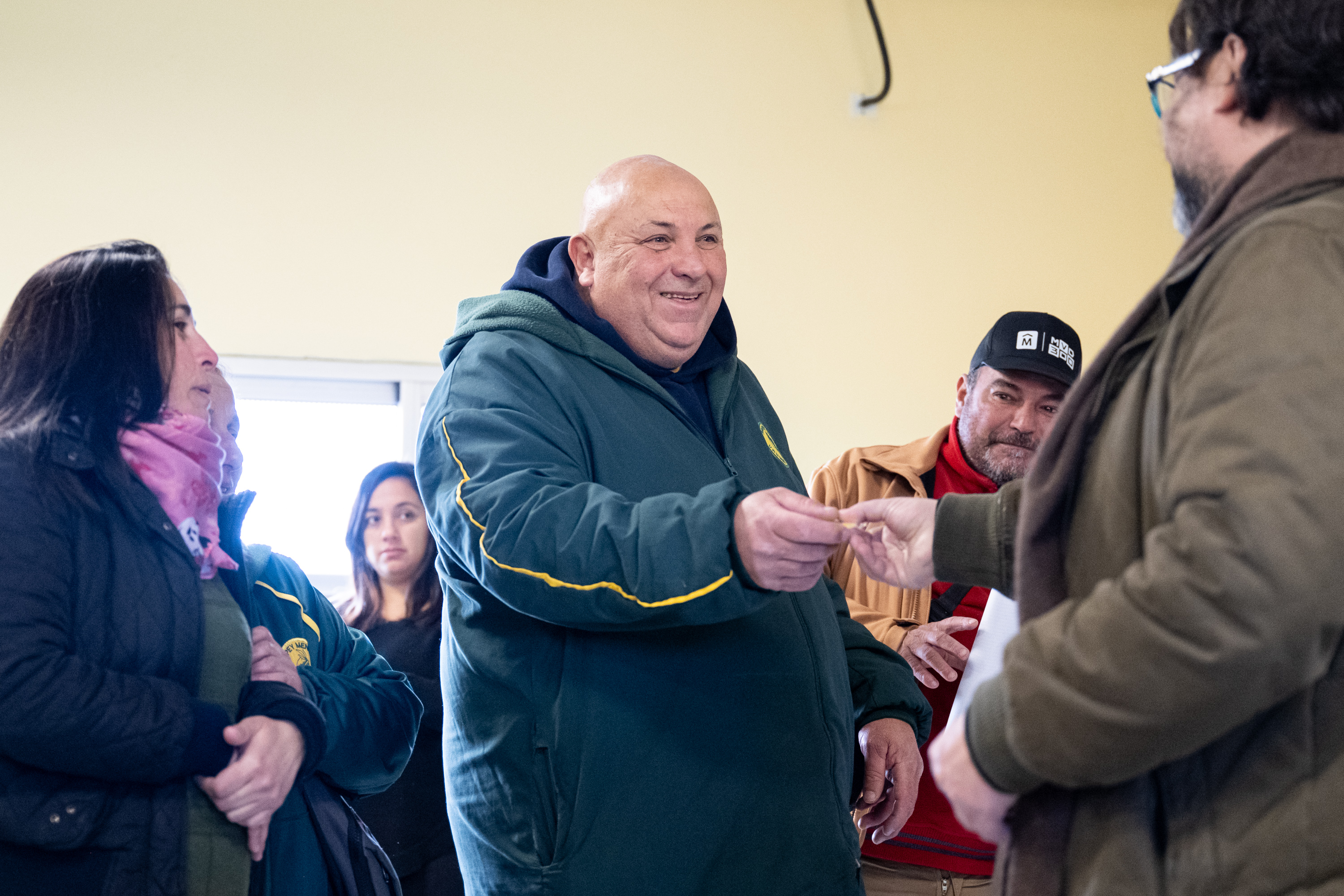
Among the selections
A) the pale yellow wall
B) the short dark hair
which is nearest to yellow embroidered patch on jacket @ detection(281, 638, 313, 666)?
the short dark hair

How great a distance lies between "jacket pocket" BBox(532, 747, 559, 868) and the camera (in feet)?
4.44

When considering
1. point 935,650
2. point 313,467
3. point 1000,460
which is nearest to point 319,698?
point 935,650

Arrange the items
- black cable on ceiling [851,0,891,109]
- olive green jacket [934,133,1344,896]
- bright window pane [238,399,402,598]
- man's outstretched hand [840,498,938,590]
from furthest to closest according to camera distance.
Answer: black cable on ceiling [851,0,891,109] → bright window pane [238,399,402,598] → man's outstretched hand [840,498,938,590] → olive green jacket [934,133,1344,896]

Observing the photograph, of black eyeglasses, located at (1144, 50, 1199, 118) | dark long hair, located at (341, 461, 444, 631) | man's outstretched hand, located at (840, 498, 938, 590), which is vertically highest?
black eyeglasses, located at (1144, 50, 1199, 118)

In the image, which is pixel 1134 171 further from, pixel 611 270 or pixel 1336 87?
pixel 1336 87

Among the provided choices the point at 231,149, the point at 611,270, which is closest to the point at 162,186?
the point at 231,149

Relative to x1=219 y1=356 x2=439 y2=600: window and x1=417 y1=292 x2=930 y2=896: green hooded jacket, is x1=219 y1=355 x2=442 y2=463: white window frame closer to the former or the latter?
x1=219 y1=356 x2=439 y2=600: window

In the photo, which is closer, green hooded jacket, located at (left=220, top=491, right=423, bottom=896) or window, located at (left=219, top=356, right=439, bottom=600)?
green hooded jacket, located at (left=220, top=491, right=423, bottom=896)

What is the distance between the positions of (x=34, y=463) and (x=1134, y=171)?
12.2 ft

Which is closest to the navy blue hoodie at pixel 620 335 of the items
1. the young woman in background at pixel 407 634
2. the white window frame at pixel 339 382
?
the young woman in background at pixel 407 634

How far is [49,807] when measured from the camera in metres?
1.29

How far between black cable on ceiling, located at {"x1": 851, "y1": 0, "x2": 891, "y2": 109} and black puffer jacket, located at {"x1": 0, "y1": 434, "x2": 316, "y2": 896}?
3.00 meters

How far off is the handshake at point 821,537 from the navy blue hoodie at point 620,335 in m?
0.41

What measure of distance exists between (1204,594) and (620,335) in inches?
42.9
